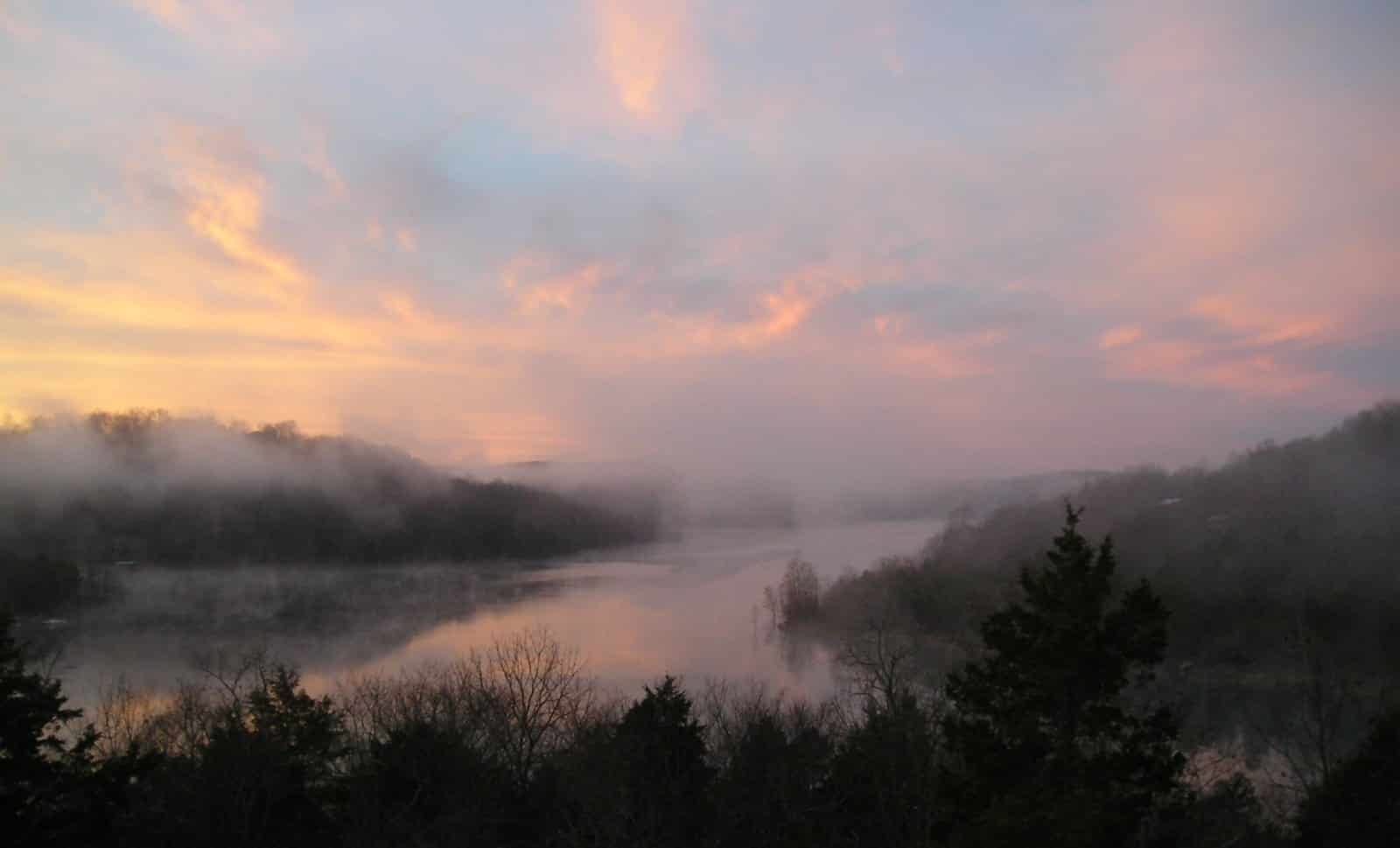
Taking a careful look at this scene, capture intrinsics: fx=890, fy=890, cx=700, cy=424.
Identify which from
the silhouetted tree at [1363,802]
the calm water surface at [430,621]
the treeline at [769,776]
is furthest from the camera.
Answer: the calm water surface at [430,621]

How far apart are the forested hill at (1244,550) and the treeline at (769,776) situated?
19.3m

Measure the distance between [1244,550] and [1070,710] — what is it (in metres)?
41.7

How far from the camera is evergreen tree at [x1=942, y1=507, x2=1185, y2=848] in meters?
5.75

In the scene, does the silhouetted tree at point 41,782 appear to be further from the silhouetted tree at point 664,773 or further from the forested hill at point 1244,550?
the forested hill at point 1244,550

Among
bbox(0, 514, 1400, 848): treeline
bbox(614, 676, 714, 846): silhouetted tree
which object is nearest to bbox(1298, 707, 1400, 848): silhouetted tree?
bbox(0, 514, 1400, 848): treeline

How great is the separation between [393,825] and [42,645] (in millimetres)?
24284

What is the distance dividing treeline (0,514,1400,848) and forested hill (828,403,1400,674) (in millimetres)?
19319

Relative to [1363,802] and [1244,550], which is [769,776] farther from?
[1244,550]

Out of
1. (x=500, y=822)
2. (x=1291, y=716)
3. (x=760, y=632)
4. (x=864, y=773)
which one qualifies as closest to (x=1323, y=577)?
(x=1291, y=716)

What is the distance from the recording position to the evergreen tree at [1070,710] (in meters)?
5.75

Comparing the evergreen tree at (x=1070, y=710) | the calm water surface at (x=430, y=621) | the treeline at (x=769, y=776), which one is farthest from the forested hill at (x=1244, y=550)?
the evergreen tree at (x=1070, y=710)

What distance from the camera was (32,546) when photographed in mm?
37781

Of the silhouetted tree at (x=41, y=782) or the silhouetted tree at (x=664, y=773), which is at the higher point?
the silhouetted tree at (x=41, y=782)

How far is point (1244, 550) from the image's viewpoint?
40.9 meters
